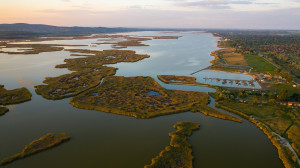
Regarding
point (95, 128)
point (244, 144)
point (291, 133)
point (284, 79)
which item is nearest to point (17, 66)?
point (95, 128)

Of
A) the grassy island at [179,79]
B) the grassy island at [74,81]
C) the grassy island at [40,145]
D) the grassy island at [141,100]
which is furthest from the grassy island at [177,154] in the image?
the grassy island at [74,81]

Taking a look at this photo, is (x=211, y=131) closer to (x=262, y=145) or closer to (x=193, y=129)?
(x=193, y=129)

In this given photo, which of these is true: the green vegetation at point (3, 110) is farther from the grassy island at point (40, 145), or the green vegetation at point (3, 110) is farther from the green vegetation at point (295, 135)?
the green vegetation at point (295, 135)

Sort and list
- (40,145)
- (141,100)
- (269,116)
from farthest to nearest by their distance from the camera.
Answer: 1. (141,100)
2. (269,116)
3. (40,145)

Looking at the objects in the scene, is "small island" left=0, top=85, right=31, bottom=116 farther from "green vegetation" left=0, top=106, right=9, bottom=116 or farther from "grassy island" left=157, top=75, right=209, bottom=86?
"grassy island" left=157, top=75, right=209, bottom=86

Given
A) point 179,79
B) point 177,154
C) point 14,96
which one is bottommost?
point 177,154

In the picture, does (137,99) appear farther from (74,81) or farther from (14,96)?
(14,96)

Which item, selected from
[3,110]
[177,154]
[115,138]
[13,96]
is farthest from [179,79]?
[3,110]
